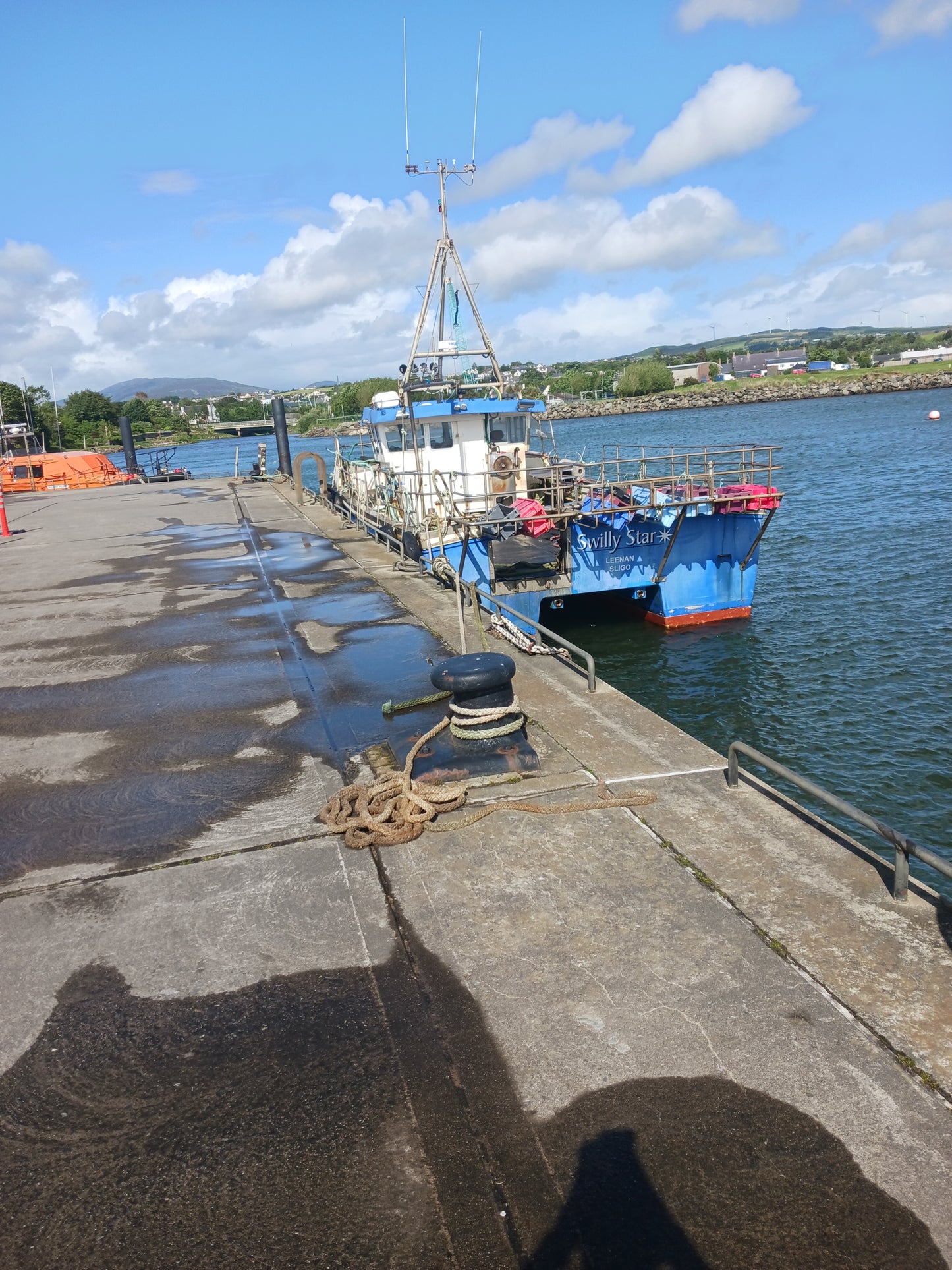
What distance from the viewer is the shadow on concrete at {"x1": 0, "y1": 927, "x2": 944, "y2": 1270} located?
290 cm

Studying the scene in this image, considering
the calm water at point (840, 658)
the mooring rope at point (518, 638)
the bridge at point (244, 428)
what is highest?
the bridge at point (244, 428)

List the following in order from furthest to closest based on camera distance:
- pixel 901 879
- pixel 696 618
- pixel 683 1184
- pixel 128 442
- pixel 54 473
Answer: pixel 128 442 < pixel 54 473 < pixel 696 618 < pixel 901 879 < pixel 683 1184

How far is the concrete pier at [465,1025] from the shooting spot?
3.00 meters

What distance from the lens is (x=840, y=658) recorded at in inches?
588

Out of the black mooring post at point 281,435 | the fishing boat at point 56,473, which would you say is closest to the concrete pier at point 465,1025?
the black mooring post at point 281,435

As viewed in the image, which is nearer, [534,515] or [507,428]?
[534,515]

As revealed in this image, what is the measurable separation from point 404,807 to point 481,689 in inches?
47.5

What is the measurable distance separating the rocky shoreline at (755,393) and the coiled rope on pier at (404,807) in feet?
300

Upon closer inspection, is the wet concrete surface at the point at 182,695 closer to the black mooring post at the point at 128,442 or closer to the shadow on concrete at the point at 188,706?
the shadow on concrete at the point at 188,706

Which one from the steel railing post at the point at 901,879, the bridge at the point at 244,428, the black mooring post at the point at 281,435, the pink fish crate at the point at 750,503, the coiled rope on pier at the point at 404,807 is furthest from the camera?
the bridge at the point at 244,428

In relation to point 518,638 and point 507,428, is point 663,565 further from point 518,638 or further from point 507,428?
point 518,638

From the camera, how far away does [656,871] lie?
5.10m

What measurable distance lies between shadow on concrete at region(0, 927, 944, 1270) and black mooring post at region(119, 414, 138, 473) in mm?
45964

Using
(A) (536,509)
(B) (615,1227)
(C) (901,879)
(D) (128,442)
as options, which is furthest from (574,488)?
(D) (128,442)
